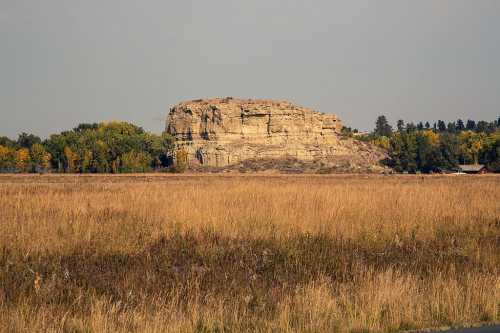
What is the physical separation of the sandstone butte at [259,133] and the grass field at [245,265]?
105 meters

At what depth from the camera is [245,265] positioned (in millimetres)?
9977

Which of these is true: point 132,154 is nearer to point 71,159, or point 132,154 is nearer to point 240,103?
point 71,159

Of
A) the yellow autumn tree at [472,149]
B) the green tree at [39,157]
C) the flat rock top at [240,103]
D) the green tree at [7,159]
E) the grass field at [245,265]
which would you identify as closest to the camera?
the grass field at [245,265]

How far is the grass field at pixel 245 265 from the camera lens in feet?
23.2

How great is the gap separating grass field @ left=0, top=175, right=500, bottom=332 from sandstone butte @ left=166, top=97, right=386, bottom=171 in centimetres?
10473

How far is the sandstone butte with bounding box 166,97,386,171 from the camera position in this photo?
121m

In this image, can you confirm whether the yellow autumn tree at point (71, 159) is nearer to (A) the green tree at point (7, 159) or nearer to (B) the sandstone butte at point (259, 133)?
(A) the green tree at point (7, 159)

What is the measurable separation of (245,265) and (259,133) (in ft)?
391

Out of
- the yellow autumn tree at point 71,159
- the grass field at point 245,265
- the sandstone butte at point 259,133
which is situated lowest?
the grass field at point 245,265

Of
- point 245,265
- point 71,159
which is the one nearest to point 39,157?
point 71,159

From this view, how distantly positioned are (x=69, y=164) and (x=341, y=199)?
86.0m

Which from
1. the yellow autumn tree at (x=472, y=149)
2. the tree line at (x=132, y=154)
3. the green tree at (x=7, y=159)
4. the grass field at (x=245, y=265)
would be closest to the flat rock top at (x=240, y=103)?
the tree line at (x=132, y=154)

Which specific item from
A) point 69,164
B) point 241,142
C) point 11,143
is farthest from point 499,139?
point 11,143

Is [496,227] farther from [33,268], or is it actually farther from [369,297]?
[33,268]
